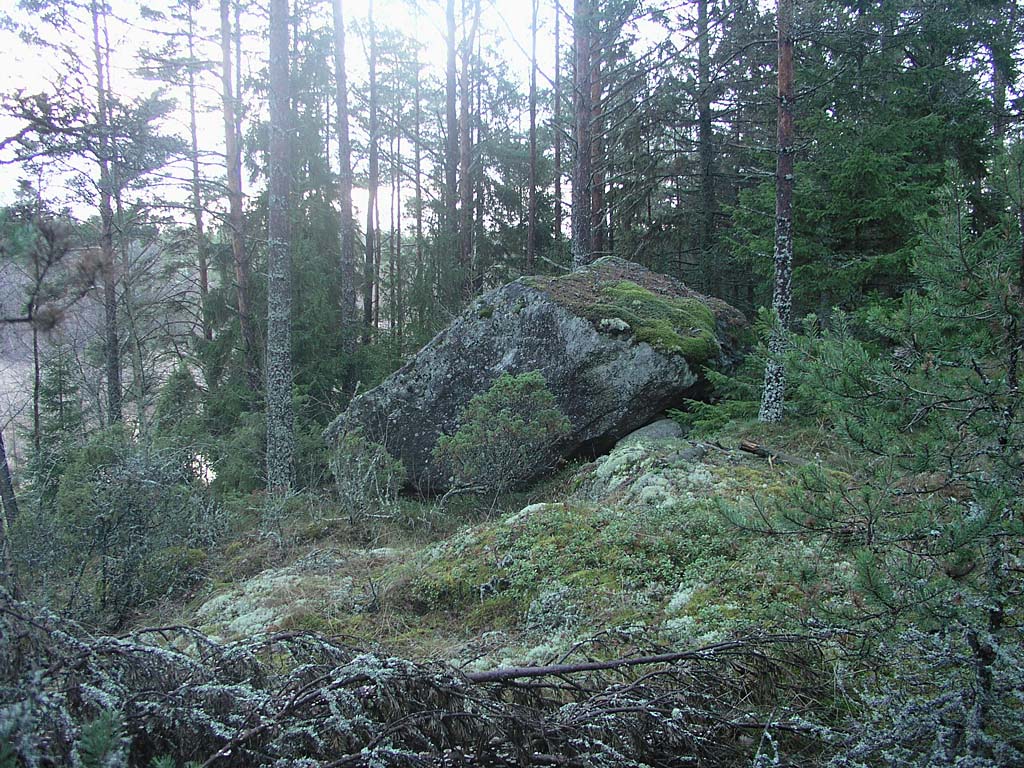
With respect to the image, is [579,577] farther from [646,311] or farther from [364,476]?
[646,311]

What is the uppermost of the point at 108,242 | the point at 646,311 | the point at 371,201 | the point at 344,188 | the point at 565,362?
the point at 371,201

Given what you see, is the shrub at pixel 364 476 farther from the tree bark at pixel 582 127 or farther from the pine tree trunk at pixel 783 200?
the tree bark at pixel 582 127

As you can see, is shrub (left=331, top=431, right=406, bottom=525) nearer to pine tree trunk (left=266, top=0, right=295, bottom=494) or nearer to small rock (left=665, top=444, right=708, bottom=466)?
pine tree trunk (left=266, top=0, right=295, bottom=494)

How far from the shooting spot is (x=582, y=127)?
11.6 metres

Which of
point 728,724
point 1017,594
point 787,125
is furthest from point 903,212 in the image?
point 728,724

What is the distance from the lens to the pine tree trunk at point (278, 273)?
30.9 ft

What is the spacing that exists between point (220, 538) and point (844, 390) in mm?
6918

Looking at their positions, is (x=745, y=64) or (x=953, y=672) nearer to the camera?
(x=953, y=672)

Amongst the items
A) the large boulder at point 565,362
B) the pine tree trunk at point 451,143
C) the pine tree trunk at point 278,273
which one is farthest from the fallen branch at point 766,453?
the pine tree trunk at point 451,143

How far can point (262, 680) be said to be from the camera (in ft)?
7.21

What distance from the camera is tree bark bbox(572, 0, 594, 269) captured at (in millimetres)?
11094

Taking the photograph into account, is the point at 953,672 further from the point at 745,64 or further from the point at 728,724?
the point at 745,64

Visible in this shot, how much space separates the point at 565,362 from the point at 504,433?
1.64 m

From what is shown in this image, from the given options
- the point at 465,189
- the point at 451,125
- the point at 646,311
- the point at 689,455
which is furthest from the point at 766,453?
the point at 451,125
